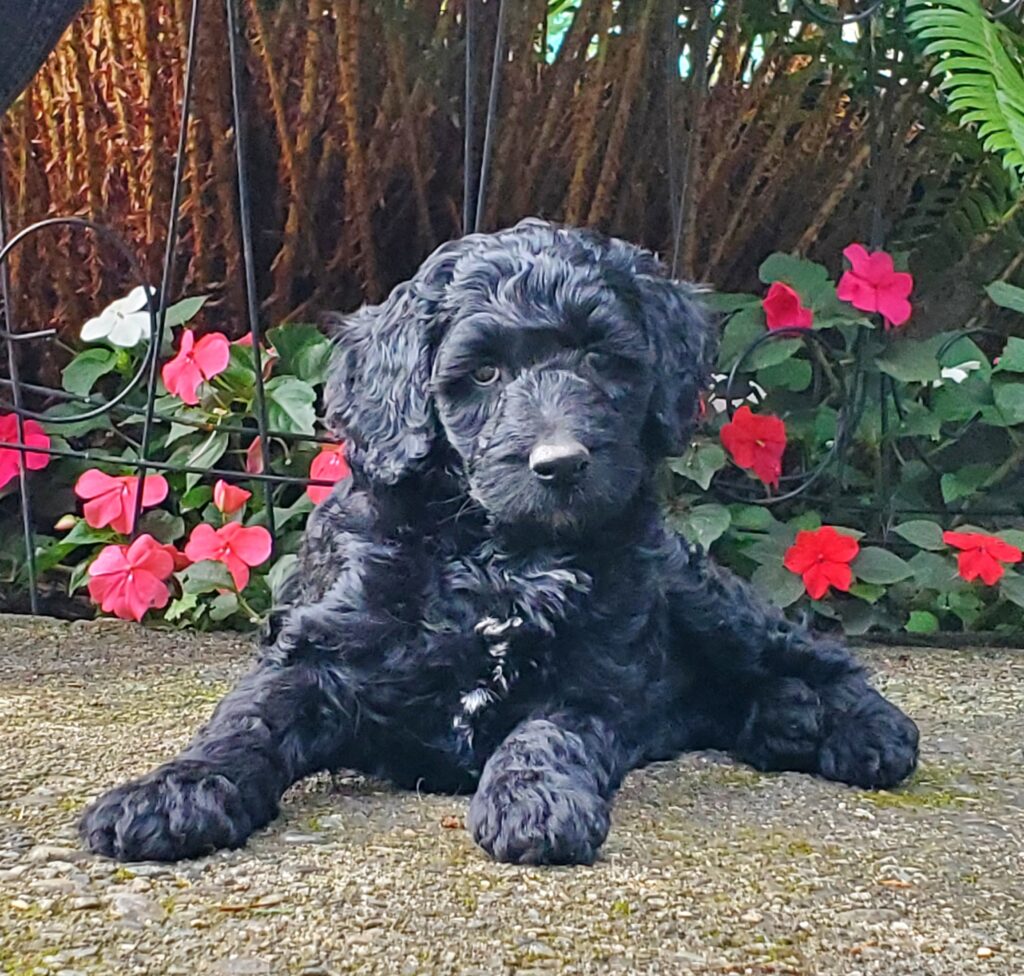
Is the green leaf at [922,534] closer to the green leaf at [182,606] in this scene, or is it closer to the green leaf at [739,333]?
the green leaf at [739,333]

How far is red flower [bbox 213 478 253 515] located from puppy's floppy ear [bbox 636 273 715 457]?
1542mm

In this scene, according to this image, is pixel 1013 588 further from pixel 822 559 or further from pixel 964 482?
pixel 822 559

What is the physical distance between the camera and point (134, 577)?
3.65 m

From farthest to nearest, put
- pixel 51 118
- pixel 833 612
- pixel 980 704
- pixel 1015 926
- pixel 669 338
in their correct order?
pixel 51 118 → pixel 833 612 → pixel 980 704 → pixel 669 338 → pixel 1015 926

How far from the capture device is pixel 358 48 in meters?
3.91

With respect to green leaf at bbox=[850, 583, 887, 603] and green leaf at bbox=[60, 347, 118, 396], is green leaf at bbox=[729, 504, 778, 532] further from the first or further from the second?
green leaf at bbox=[60, 347, 118, 396]

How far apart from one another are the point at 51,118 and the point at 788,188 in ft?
6.62

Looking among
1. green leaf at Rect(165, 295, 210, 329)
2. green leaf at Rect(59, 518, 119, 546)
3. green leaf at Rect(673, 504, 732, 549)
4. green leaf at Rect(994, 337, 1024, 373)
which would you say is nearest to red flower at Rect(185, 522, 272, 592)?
green leaf at Rect(59, 518, 119, 546)

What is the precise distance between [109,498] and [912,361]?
6.71 ft

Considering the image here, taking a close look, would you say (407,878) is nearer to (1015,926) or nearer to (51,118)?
(1015,926)

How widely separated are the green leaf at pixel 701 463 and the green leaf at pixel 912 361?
490mm

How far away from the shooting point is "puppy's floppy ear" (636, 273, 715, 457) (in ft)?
8.07

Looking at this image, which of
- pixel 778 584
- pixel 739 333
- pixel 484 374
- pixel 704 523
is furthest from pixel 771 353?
pixel 484 374

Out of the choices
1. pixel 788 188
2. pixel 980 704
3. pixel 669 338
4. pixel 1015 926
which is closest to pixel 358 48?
pixel 788 188
